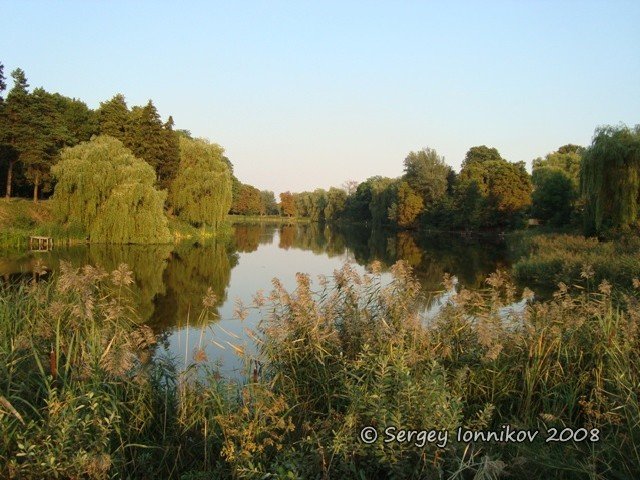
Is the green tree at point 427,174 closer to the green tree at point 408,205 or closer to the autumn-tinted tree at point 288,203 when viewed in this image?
the green tree at point 408,205

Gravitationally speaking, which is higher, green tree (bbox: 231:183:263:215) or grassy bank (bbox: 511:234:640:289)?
green tree (bbox: 231:183:263:215)

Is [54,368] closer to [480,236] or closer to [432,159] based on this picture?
[480,236]

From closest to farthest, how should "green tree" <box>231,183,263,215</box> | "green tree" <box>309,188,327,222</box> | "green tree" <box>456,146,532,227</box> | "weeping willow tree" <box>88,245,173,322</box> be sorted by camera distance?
"weeping willow tree" <box>88,245,173,322</box> < "green tree" <box>456,146,532,227</box> < "green tree" <box>231,183,263,215</box> < "green tree" <box>309,188,327,222</box>

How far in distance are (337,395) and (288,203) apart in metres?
115

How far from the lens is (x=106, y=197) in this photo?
98.9 ft

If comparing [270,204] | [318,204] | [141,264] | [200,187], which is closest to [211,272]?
[141,264]

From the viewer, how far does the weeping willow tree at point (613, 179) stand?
2391 cm

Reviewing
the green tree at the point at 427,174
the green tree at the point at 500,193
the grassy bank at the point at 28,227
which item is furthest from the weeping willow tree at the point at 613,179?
the green tree at the point at 427,174

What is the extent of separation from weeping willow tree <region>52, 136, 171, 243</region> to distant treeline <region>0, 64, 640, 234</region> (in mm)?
1072

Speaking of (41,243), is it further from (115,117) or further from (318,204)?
(318,204)

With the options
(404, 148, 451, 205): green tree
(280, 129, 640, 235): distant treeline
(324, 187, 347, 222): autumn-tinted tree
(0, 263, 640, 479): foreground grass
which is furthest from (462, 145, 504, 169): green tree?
(0, 263, 640, 479): foreground grass

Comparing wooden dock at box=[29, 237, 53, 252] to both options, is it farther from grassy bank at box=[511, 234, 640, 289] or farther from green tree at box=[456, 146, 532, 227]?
green tree at box=[456, 146, 532, 227]

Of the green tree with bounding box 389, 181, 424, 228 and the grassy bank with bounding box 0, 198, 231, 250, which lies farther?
the green tree with bounding box 389, 181, 424, 228

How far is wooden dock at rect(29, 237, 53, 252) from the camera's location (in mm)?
27788
